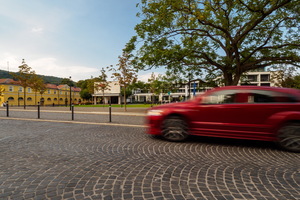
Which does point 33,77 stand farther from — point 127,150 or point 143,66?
point 127,150

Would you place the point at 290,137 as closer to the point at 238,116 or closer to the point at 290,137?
the point at 290,137

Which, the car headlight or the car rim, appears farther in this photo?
the car headlight

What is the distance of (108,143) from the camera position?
15.6 ft

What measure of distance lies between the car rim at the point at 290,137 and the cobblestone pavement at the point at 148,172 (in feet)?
0.71

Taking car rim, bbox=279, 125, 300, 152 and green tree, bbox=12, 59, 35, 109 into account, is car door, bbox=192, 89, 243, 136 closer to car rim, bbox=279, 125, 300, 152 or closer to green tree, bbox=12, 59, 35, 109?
car rim, bbox=279, 125, 300, 152

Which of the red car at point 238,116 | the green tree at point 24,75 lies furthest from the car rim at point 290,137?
the green tree at point 24,75

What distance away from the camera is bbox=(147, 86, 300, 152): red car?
13.0 feet

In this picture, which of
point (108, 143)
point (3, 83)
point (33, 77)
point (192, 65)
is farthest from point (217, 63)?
point (3, 83)

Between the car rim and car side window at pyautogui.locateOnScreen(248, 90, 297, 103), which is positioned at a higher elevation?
car side window at pyautogui.locateOnScreen(248, 90, 297, 103)

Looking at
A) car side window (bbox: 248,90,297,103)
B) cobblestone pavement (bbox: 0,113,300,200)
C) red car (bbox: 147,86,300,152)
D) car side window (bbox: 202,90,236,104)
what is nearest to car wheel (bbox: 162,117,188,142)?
red car (bbox: 147,86,300,152)

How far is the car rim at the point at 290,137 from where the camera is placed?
3896 millimetres

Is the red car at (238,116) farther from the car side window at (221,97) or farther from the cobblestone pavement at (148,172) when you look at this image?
the cobblestone pavement at (148,172)

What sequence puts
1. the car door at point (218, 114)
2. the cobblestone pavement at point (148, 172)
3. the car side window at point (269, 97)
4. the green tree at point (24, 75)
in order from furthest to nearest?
the green tree at point (24, 75) < the car door at point (218, 114) < the car side window at point (269, 97) < the cobblestone pavement at point (148, 172)

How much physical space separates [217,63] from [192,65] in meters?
2.59
